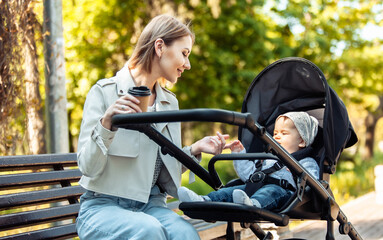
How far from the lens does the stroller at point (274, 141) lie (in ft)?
6.79

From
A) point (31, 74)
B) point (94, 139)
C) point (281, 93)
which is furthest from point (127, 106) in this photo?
point (31, 74)

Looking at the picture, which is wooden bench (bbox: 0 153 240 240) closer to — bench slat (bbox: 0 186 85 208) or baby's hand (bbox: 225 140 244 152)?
bench slat (bbox: 0 186 85 208)

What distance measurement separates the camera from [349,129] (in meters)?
3.08

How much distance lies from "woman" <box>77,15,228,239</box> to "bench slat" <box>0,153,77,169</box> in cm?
69

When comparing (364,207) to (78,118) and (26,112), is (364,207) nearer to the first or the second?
(26,112)

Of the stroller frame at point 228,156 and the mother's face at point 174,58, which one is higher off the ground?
the mother's face at point 174,58

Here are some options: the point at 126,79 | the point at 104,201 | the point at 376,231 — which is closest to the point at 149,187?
the point at 104,201

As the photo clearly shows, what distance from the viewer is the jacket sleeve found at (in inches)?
89.4

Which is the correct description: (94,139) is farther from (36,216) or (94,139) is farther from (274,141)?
(36,216)

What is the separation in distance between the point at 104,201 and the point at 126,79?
63 centimetres

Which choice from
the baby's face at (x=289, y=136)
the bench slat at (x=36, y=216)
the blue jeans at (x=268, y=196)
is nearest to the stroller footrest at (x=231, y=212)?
the blue jeans at (x=268, y=196)

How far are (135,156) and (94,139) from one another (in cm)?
28

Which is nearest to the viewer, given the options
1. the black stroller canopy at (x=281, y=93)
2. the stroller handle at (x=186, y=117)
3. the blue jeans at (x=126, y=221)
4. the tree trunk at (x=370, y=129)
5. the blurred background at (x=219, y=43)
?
the stroller handle at (x=186, y=117)

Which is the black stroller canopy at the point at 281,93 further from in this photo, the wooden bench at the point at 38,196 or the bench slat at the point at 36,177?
the bench slat at the point at 36,177
